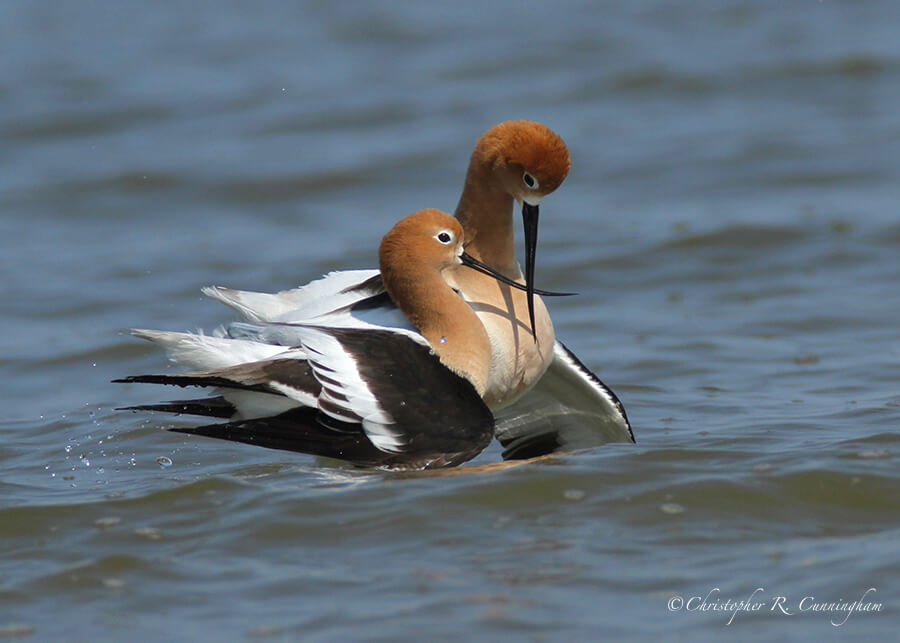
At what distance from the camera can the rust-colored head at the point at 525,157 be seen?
6.21m

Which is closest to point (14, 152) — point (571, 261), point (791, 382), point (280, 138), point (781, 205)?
point (280, 138)

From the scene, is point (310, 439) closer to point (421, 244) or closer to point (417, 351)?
point (417, 351)

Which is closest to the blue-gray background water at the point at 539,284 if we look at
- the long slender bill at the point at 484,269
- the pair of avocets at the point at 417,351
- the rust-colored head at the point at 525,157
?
the pair of avocets at the point at 417,351

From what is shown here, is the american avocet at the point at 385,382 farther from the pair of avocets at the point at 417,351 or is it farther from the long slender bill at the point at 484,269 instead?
the long slender bill at the point at 484,269

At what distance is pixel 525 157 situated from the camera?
623cm

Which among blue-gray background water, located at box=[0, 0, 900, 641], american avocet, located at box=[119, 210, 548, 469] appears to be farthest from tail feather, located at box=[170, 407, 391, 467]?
blue-gray background water, located at box=[0, 0, 900, 641]

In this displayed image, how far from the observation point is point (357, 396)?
571 cm

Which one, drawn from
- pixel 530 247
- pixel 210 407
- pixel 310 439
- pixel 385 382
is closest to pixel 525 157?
pixel 530 247

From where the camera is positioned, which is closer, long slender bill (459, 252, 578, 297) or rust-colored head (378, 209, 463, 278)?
rust-colored head (378, 209, 463, 278)

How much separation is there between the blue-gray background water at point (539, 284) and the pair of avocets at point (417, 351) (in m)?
0.23

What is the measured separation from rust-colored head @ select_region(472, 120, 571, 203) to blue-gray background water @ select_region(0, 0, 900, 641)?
1.29 metres

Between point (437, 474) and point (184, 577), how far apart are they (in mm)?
1270

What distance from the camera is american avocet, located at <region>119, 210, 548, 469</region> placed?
5.71m

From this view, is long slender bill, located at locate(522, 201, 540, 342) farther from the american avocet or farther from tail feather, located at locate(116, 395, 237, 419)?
tail feather, located at locate(116, 395, 237, 419)
